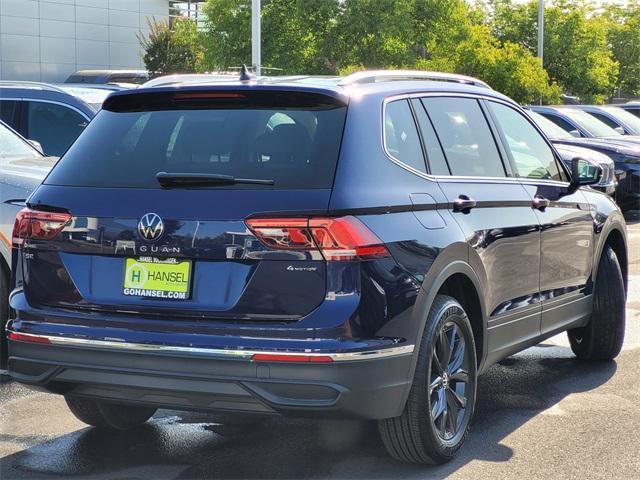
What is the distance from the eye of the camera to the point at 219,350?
4.19m

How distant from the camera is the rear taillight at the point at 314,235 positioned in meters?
4.18

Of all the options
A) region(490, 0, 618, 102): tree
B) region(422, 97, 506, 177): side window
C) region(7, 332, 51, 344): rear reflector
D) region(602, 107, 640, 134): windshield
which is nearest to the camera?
region(7, 332, 51, 344): rear reflector

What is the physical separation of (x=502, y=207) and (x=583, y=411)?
4.09 feet

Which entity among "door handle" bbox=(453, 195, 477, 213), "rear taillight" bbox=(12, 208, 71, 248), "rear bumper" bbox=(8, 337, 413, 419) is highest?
"door handle" bbox=(453, 195, 477, 213)

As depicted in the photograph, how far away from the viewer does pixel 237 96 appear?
4656 millimetres

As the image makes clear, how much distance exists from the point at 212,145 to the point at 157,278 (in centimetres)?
Result: 66

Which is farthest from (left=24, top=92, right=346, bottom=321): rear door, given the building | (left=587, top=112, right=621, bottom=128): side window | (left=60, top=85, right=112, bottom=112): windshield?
the building

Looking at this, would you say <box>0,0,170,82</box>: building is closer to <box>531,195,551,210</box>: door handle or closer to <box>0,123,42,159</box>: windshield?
<box>0,123,42,159</box>: windshield

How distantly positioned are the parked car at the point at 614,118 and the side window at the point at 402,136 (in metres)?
16.7

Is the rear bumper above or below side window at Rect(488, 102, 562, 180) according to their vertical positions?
below

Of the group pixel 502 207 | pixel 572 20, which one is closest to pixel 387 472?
pixel 502 207

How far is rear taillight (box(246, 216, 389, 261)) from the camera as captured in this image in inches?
165

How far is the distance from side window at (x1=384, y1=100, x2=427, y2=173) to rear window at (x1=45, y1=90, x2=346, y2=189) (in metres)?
0.32

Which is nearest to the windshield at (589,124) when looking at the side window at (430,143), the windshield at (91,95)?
the windshield at (91,95)
